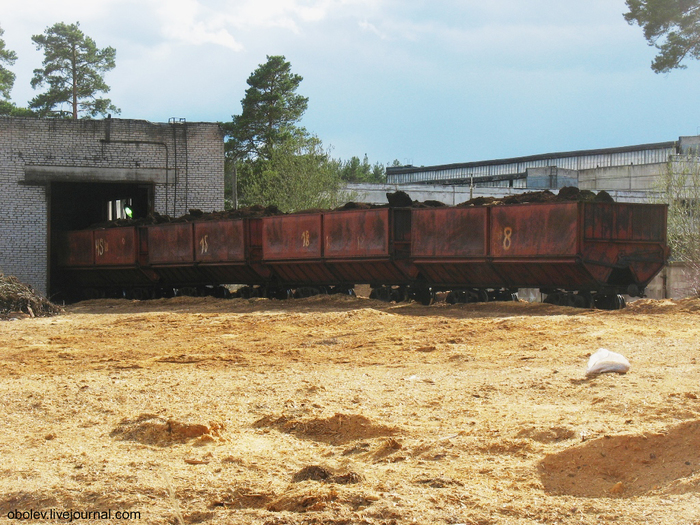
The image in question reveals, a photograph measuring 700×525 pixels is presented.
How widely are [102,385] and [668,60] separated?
29.7 metres

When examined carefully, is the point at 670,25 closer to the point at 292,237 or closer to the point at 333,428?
the point at 292,237

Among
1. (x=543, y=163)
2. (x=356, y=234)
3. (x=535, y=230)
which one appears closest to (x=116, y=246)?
(x=356, y=234)

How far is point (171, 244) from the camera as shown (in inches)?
1021

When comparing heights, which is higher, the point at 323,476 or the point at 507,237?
the point at 507,237

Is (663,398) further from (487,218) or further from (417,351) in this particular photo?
(487,218)

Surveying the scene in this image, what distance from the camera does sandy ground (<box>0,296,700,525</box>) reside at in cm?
482

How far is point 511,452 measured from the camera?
5.79 m

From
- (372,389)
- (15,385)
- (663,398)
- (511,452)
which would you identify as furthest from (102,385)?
(663,398)

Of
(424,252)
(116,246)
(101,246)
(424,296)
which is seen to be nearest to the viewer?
(424,252)

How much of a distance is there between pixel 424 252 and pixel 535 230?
3.03 m

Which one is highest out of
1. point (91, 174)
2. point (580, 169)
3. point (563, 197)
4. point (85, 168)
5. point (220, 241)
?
point (580, 169)

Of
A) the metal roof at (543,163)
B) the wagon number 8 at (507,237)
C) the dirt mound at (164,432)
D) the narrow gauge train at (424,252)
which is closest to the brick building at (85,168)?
the narrow gauge train at (424,252)

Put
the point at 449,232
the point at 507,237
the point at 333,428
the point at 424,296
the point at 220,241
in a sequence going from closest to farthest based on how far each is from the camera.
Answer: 1. the point at 333,428
2. the point at 507,237
3. the point at 449,232
4. the point at 424,296
5. the point at 220,241

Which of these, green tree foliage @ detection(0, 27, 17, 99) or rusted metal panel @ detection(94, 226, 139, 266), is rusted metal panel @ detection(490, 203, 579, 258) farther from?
green tree foliage @ detection(0, 27, 17, 99)
